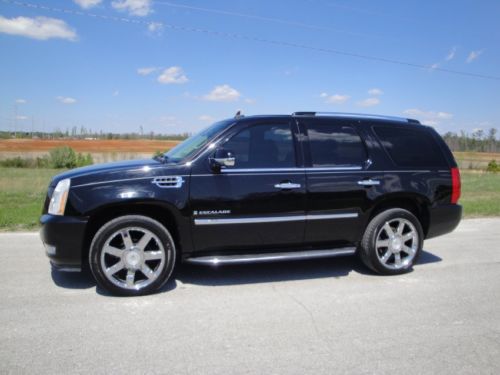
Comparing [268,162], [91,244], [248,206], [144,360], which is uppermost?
[268,162]

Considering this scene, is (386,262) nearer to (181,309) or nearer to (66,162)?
(181,309)

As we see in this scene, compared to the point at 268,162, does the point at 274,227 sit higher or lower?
lower

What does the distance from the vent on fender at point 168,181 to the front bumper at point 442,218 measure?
3.28 metres

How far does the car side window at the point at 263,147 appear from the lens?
4.70 metres

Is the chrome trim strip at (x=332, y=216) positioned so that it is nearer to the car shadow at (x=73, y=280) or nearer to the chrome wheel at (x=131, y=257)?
the chrome wheel at (x=131, y=257)

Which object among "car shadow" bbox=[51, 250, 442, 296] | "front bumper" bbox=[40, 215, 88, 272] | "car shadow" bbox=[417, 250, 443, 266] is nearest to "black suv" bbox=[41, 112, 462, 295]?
"front bumper" bbox=[40, 215, 88, 272]

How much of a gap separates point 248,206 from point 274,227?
401 millimetres

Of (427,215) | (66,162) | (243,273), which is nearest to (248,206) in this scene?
(243,273)

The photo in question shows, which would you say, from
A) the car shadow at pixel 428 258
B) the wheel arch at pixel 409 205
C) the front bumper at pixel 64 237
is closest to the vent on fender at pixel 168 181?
the front bumper at pixel 64 237

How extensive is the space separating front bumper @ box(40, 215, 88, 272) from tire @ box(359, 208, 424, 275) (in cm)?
328

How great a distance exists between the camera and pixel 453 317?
388cm

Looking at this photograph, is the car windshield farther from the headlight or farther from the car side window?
the headlight

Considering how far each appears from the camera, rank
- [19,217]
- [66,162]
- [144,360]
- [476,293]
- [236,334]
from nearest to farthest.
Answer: [144,360], [236,334], [476,293], [19,217], [66,162]

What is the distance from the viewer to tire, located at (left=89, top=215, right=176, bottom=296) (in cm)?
426
